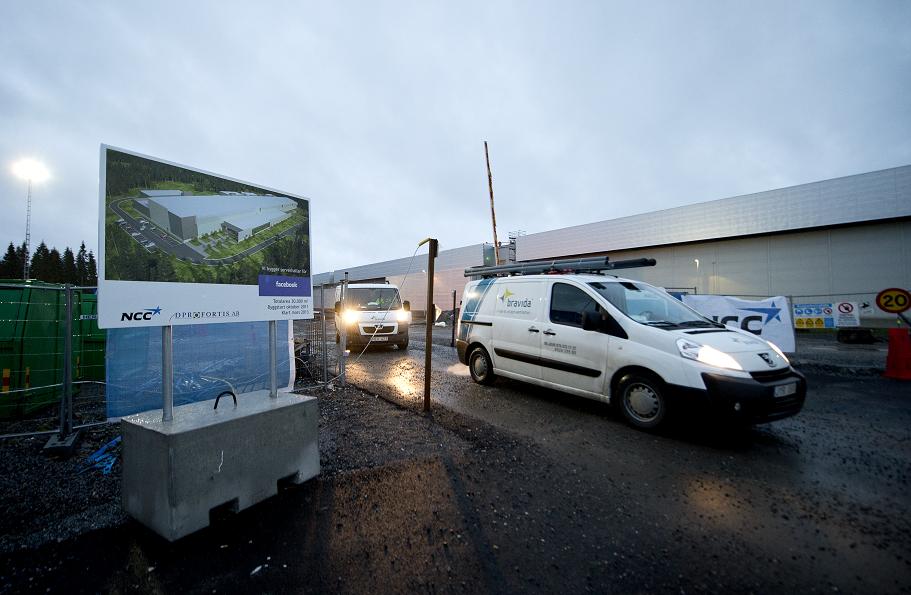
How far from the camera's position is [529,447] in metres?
3.96

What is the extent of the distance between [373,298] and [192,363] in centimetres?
746

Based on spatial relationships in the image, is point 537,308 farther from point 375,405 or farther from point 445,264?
point 445,264

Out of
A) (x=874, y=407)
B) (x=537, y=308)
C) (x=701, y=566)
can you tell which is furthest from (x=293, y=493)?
(x=874, y=407)

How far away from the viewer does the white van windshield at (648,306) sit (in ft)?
15.7

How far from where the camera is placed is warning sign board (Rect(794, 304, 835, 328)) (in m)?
12.5

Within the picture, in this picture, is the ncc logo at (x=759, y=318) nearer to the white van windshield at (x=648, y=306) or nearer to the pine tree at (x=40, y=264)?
the white van windshield at (x=648, y=306)

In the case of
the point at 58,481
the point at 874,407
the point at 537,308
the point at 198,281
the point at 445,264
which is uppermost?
the point at 445,264

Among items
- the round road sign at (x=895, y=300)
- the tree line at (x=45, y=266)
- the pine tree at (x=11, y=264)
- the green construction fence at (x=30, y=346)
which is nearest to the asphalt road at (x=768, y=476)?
the round road sign at (x=895, y=300)

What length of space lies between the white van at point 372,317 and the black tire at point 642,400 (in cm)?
781

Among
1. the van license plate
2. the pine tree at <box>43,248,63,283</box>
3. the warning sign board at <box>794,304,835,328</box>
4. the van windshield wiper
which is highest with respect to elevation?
the pine tree at <box>43,248,63,283</box>

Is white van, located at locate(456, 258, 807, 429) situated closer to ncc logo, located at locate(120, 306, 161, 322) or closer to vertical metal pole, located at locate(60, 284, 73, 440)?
ncc logo, located at locate(120, 306, 161, 322)

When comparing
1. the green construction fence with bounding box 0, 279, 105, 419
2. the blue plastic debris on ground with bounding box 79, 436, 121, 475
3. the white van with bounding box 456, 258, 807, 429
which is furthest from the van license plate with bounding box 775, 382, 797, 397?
the green construction fence with bounding box 0, 279, 105, 419

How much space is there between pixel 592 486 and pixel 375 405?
3353mm

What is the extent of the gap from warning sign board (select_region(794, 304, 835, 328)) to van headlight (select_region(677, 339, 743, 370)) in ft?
40.8
